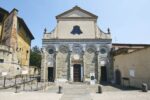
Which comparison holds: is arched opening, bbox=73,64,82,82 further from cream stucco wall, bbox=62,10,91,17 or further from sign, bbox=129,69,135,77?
sign, bbox=129,69,135,77

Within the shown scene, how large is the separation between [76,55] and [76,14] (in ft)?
21.0

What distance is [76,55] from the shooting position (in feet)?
90.1

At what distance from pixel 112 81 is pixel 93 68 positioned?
127 inches

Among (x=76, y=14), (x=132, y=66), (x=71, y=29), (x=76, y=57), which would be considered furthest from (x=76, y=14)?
(x=132, y=66)

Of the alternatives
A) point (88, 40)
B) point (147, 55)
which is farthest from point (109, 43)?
point (147, 55)

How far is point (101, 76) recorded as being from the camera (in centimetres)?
2706

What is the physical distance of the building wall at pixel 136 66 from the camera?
17.2 meters

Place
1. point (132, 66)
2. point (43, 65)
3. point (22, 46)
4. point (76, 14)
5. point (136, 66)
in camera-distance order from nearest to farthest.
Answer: point (136, 66), point (132, 66), point (43, 65), point (76, 14), point (22, 46)

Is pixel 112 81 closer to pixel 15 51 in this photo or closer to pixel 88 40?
pixel 88 40

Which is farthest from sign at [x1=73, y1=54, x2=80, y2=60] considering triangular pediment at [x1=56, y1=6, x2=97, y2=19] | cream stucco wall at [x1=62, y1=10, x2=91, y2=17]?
cream stucco wall at [x1=62, y1=10, x2=91, y2=17]

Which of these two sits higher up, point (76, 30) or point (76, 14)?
point (76, 14)

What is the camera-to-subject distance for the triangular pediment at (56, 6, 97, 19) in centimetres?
2862

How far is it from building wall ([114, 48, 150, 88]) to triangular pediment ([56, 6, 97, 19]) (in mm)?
8592

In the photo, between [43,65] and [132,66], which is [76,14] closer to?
[43,65]
